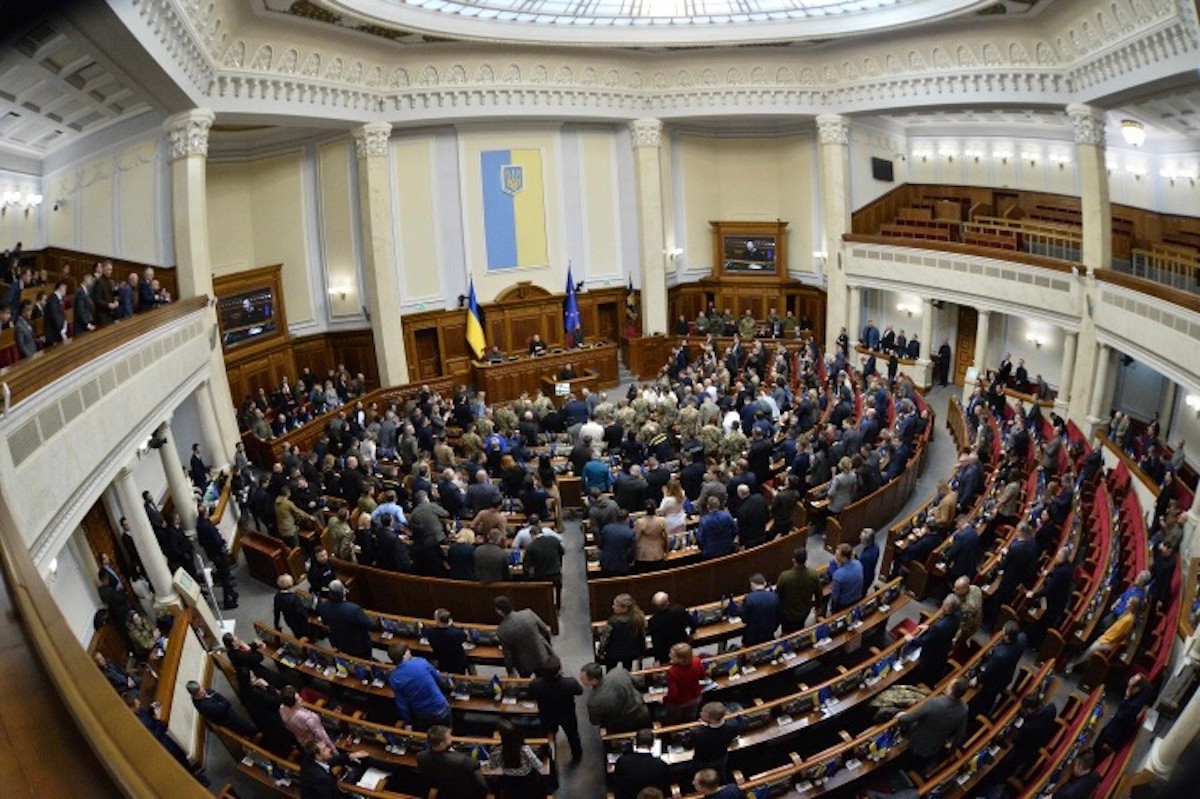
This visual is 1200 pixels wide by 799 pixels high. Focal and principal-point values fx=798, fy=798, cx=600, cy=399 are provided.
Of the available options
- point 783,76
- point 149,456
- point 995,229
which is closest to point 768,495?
point 149,456

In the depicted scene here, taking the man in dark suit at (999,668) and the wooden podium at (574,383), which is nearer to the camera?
the man in dark suit at (999,668)

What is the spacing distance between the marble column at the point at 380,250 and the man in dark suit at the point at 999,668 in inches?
546

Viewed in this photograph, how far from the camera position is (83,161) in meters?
13.1

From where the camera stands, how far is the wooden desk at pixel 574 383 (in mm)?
17472

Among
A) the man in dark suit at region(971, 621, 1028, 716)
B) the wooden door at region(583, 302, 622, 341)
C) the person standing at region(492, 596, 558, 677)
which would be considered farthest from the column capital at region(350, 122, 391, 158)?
the man in dark suit at region(971, 621, 1028, 716)

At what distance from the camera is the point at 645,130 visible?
19.2m

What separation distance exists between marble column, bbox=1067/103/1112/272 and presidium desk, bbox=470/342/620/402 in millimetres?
9791

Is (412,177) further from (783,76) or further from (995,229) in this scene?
(995,229)

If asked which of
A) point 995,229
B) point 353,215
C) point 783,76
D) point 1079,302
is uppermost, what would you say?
point 783,76

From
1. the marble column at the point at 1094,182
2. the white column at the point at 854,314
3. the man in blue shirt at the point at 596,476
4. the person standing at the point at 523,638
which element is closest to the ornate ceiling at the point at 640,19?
the marble column at the point at 1094,182

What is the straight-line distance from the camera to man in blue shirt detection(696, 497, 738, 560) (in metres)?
8.22

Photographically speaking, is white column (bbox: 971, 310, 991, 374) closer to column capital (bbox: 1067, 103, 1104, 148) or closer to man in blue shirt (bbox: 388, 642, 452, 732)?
column capital (bbox: 1067, 103, 1104, 148)

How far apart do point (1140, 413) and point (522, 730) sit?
1419 centimetres

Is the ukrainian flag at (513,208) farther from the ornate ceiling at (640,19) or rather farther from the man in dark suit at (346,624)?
the man in dark suit at (346,624)
